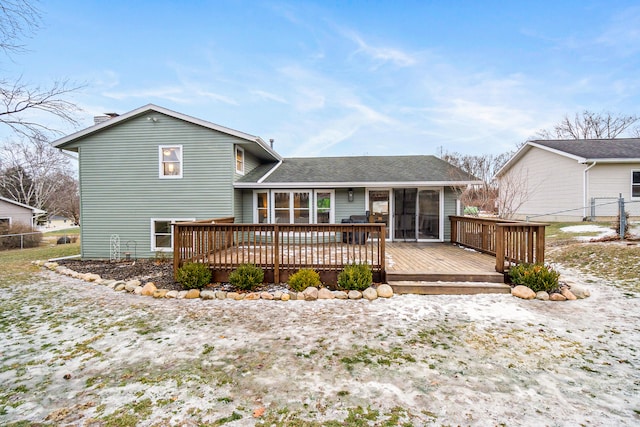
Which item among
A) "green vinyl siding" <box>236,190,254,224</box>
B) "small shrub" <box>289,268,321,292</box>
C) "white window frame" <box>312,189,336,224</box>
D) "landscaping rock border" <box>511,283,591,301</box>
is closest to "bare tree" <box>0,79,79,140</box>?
"small shrub" <box>289,268,321,292</box>

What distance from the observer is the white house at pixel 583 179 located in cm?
1291

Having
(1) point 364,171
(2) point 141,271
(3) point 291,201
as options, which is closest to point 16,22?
(2) point 141,271

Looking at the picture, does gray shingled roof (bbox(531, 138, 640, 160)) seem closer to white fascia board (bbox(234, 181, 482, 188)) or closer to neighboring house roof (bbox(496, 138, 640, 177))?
neighboring house roof (bbox(496, 138, 640, 177))

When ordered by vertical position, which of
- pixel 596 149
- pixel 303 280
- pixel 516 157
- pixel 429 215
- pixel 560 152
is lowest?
pixel 303 280

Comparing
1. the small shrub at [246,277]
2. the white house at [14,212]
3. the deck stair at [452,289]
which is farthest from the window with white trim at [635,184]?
the white house at [14,212]

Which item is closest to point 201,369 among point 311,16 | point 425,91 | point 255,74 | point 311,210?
point 311,210

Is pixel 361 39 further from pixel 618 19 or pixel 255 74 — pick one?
pixel 618 19

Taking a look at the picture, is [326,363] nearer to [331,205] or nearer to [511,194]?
[331,205]

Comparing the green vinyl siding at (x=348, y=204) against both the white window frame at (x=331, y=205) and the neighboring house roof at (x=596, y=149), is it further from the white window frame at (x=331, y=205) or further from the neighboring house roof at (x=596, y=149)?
the neighboring house roof at (x=596, y=149)

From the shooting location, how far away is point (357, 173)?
10.5 metres

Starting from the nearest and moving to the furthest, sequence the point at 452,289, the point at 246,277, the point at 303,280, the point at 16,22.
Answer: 1. the point at 16,22
2. the point at 452,289
3. the point at 303,280
4. the point at 246,277

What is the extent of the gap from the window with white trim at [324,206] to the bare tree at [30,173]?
28.7 meters

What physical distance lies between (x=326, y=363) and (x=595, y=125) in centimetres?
3520

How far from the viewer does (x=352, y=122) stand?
22453mm
